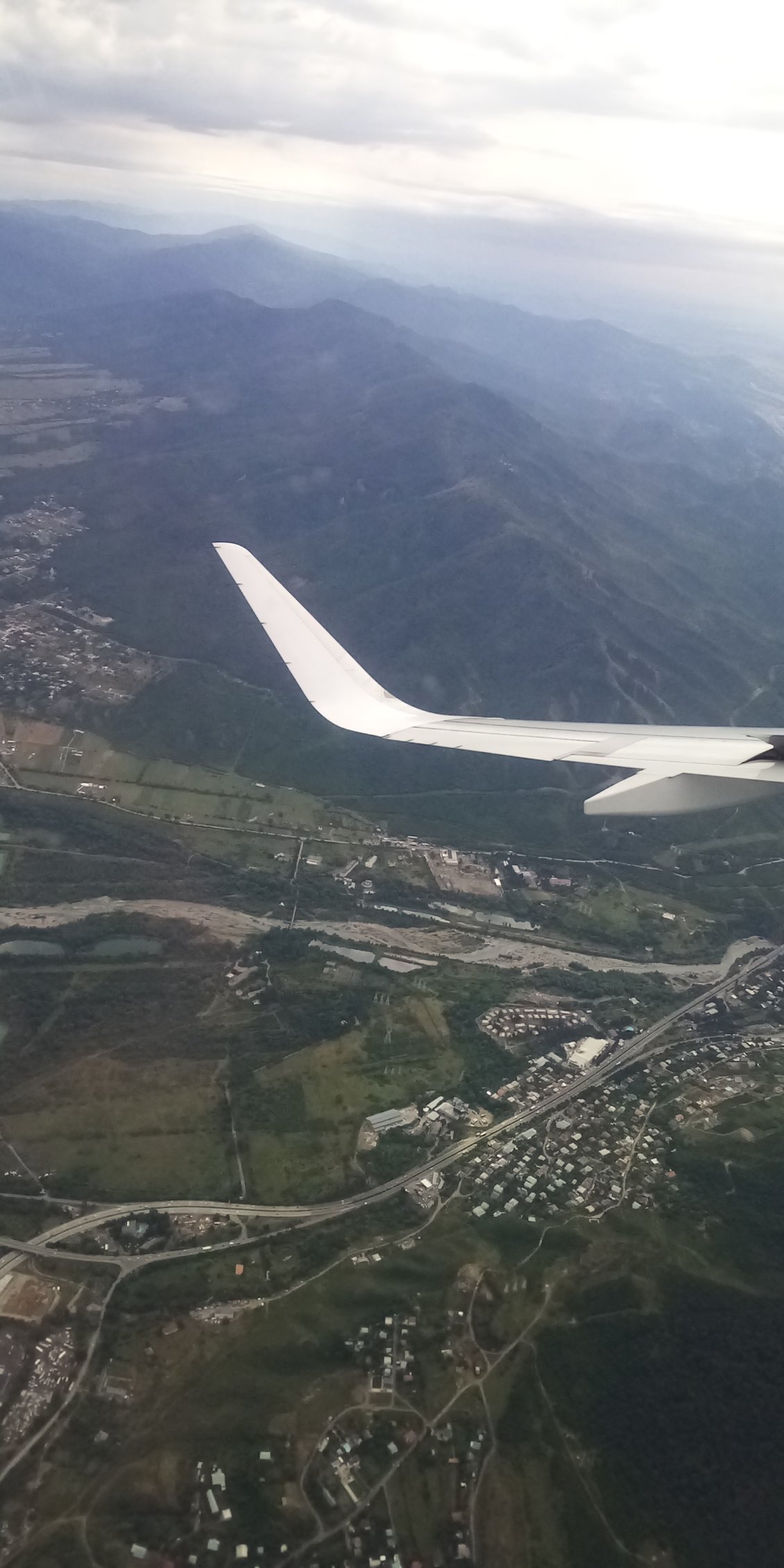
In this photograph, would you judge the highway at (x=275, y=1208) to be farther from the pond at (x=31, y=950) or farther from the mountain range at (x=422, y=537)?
the mountain range at (x=422, y=537)

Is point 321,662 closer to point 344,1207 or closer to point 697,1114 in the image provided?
point 344,1207

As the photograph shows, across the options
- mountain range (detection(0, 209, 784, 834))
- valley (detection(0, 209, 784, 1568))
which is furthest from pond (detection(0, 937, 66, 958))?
mountain range (detection(0, 209, 784, 834))

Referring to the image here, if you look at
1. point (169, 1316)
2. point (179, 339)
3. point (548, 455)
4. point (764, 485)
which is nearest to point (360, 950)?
point (169, 1316)

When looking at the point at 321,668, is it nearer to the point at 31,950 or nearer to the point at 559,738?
the point at 559,738

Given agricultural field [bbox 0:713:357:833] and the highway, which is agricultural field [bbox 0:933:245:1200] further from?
agricultural field [bbox 0:713:357:833]

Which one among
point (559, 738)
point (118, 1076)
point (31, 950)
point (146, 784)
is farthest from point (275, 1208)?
point (146, 784)

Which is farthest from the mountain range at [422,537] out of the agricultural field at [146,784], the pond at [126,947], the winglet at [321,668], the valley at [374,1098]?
the winglet at [321,668]
